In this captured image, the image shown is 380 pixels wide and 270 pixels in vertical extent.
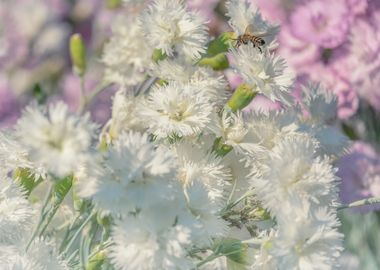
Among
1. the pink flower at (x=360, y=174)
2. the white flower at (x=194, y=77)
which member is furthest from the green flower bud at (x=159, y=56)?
the pink flower at (x=360, y=174)

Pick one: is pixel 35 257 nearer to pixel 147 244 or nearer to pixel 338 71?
pixel 147 244

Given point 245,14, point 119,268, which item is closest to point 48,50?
point 245,14

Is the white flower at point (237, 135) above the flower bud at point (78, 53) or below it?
above

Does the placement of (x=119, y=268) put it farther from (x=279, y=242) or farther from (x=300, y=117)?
(x=300, y=117)

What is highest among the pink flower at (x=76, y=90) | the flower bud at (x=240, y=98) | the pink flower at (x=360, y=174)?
the flower bud at (x=240, y=98)

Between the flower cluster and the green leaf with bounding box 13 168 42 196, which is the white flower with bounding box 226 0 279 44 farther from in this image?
Result: the flower cluster

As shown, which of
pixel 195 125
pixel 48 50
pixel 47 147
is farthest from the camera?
pixel 48 50

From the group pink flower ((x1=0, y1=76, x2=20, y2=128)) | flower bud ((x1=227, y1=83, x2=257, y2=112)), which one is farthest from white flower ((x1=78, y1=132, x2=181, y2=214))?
pink flower ((x1=0, y1=76, x2=20, y2=128))

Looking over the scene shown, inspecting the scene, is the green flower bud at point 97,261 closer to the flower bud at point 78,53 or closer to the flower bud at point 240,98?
the flower bud at point 240,98
